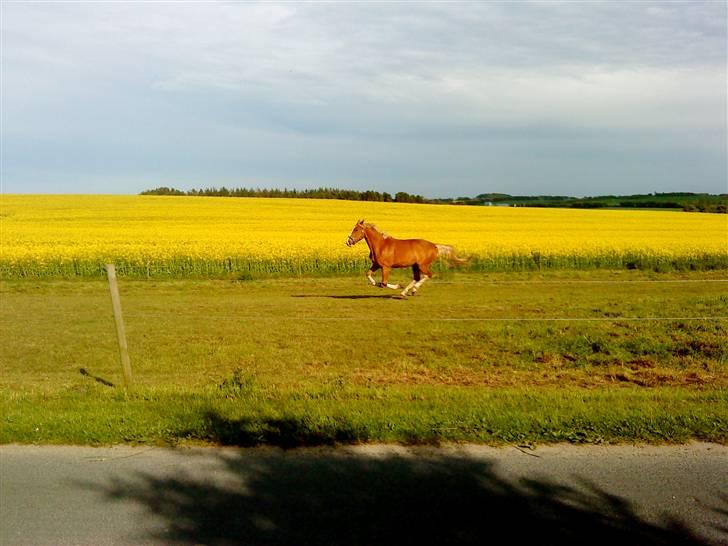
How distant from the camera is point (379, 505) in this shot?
157 inches

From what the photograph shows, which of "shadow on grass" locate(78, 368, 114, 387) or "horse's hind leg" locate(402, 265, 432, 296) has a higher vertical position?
"horse's hind leg" locate(402, 265, 432, 296)

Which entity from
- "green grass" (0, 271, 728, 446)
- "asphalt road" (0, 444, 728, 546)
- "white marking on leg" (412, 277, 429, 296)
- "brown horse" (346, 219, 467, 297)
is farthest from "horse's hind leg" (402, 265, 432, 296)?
"asphalt road" (0, 444, 728, 546)

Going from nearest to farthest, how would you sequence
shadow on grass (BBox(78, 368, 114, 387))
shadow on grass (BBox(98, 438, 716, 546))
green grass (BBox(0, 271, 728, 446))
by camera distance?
shadow on grass (BBox(98, 438, 716, 546)), green grass (BBox(0, 271, 728, 446)), shadow on grass (BBox(78, 368, 114, 387))

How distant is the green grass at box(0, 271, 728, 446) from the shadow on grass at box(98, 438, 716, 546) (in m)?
0.58

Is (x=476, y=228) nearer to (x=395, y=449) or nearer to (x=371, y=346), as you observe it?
(x=371, y=346)

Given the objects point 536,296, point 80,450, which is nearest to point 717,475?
point 80,450

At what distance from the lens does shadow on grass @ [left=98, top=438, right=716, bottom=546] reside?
365 cm

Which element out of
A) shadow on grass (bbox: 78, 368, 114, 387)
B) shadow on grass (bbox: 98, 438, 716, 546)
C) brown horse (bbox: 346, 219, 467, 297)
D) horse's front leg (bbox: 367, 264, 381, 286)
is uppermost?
brown horse (bbox: 346, 219, 467, 297)

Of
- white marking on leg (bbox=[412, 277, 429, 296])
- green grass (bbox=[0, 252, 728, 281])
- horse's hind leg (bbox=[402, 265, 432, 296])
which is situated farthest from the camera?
green grass (bbox=[0, 252, 728, 281])

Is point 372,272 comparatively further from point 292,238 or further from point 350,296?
point 292,238

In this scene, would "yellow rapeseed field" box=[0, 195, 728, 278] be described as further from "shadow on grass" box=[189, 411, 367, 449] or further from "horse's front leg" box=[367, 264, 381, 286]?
"shadow on grass" box=[189, 411, 367, 449]

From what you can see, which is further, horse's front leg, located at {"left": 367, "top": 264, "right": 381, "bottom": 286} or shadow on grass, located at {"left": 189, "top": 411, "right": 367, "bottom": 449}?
horse's front leg, located at {"left": 367, "top": 264, "right": 381, "bottom": 286}

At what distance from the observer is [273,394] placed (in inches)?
250

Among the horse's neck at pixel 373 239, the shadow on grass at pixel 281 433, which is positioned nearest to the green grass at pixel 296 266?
the horse's neck at pixel 373 239
